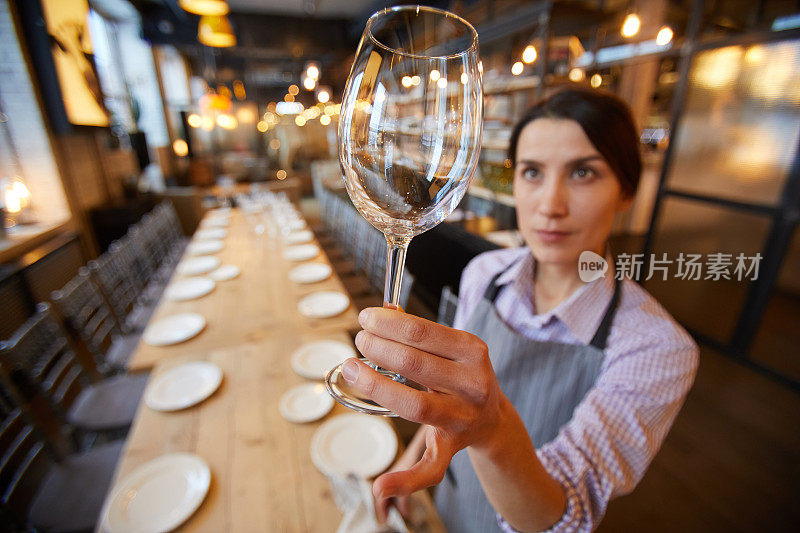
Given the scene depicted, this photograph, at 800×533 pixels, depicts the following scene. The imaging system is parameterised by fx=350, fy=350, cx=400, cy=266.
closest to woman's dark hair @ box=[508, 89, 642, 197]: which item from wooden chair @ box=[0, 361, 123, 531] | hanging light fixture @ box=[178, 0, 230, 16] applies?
wooden chair @ box=[0, 361, 123, 531]

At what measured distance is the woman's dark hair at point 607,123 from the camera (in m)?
0.71

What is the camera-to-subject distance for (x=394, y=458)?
89cm

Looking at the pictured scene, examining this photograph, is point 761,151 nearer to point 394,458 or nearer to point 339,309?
point 394,458

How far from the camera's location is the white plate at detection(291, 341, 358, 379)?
4.09 ft

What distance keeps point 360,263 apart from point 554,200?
2518 millimetres

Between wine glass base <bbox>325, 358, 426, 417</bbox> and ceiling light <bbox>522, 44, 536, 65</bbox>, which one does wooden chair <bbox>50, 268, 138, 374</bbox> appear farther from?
ceiling light <bbox>522, 44, 536, 65</bbox>

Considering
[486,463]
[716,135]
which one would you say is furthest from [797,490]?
[486,463]

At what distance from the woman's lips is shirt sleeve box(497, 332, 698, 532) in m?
0.25

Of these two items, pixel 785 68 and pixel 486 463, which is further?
pixel 785 68

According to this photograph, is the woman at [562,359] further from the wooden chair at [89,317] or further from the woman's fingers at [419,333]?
the wooden chair at [89,317]

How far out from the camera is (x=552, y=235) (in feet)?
2.37

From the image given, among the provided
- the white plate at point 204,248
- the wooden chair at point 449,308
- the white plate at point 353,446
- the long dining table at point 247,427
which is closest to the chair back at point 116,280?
the white plate at point 204,248

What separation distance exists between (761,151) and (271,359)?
1990 mm

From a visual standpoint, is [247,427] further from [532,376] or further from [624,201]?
[624,201]
